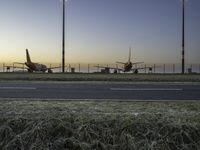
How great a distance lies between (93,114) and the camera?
336 inches

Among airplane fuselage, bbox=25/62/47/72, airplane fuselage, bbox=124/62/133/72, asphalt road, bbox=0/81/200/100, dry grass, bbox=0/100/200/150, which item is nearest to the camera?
dry grass, bbox=0/100/200/150

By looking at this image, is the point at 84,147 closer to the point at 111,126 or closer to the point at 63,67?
the point at 111,126

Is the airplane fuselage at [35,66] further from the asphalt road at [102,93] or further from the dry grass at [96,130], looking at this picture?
the dry grass at [96,130]

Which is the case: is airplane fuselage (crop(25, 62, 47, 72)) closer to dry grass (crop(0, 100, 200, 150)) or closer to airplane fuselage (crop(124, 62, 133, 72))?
airplane fuselage (crop(124, 62, 133, 72))

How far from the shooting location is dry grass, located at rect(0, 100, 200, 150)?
7508mm

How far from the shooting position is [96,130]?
306 inches

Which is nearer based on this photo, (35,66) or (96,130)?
(96,130)

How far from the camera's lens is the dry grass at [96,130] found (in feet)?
24.6

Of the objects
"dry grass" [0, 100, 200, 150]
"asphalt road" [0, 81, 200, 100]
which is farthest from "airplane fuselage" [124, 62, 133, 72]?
"dry grass" [0, 100, 200, 150]

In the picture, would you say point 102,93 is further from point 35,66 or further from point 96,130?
point 35,66

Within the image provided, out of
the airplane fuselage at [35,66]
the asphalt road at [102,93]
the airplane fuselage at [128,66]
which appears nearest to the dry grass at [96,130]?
the asphalt road at [102,93]

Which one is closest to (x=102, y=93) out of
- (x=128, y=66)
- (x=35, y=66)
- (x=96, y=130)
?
(x=96, y=130)

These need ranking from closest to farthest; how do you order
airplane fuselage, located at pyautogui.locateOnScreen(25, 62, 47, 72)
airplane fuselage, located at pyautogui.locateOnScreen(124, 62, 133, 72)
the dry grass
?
the dry grass, airplane fuselage, located at pyautogui.locateOnScreen(25, 62, 47, 72), airplane fuselage, located at pyautogui.locateOnScreen(124, 62, 133, 72)

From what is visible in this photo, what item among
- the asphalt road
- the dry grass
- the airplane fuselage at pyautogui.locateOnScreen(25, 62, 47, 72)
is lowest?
the dry grass
